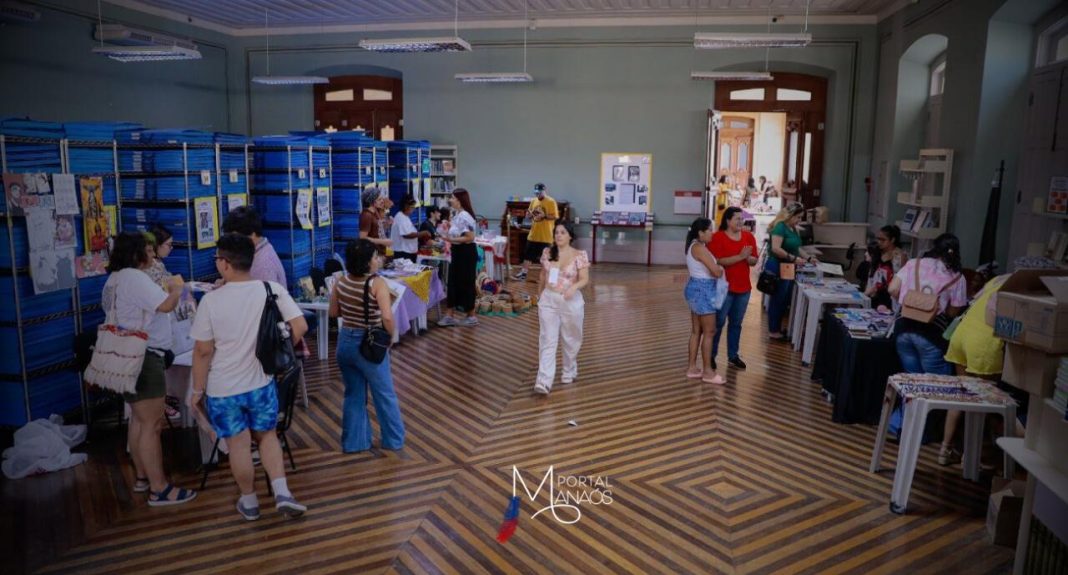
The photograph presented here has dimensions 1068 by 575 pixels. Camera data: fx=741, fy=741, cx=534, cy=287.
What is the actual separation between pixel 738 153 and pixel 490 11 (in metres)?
11.8

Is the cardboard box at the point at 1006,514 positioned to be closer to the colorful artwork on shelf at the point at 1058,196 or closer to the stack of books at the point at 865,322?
the stack of books at the point at 865,322

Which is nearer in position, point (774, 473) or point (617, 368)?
point (774, 473)

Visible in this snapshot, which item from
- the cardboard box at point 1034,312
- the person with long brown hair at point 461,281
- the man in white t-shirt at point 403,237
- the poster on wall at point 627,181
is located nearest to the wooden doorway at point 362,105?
the poster on wall at point 627,181

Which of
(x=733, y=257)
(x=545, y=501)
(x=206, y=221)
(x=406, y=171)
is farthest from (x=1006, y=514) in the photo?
(x=406, y=171)

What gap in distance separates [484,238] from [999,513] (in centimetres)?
817

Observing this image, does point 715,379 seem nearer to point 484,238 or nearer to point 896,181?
point 484,238

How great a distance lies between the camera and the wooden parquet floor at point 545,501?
3.91 m

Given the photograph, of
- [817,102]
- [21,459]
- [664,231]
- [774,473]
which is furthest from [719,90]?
[21,459]

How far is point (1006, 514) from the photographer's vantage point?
13.2 ft

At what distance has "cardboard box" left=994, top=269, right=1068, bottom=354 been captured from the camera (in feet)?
10.6

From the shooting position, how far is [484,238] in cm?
1126

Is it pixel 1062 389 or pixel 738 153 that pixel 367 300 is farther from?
pixel 738 153

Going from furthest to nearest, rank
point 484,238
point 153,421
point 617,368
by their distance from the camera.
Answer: point 484,238 → point 617,368 → point 153,421

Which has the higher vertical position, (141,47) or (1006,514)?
(141,47)
